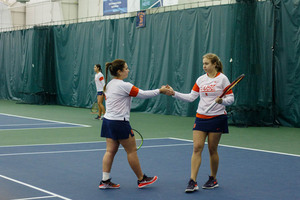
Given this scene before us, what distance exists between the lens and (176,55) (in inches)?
641

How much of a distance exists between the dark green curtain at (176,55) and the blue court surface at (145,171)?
4.50m

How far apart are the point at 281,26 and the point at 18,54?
14389mm

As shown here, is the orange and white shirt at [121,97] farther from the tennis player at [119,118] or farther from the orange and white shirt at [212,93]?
the orange and white shirt at [212,93]

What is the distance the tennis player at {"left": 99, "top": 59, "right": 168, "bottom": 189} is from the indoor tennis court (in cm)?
2

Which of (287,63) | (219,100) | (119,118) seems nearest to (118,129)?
(119,118)

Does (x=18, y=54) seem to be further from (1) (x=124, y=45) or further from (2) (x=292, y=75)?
(2) (x=292, y=75)

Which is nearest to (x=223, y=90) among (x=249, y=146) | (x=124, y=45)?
(x=249, y=146)

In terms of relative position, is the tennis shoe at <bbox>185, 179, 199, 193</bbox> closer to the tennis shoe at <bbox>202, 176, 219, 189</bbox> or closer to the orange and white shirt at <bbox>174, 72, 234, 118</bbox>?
the tennis shoe at <bbox>202, 176, 219, 189</bbox>

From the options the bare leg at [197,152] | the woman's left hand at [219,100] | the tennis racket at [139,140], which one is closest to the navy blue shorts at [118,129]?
the tennis racket at [139,140]

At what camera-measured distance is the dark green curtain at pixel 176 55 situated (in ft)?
42.6

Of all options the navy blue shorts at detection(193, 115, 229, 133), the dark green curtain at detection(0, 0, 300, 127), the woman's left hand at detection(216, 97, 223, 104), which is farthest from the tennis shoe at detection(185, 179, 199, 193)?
the dark green curtain at detection(0, 0, 300, 127)

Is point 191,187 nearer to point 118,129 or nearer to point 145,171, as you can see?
point 118,129

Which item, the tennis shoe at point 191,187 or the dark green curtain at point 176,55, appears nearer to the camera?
the tennis shoe at point 191,187

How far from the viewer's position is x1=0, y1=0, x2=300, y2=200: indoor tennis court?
556cm
